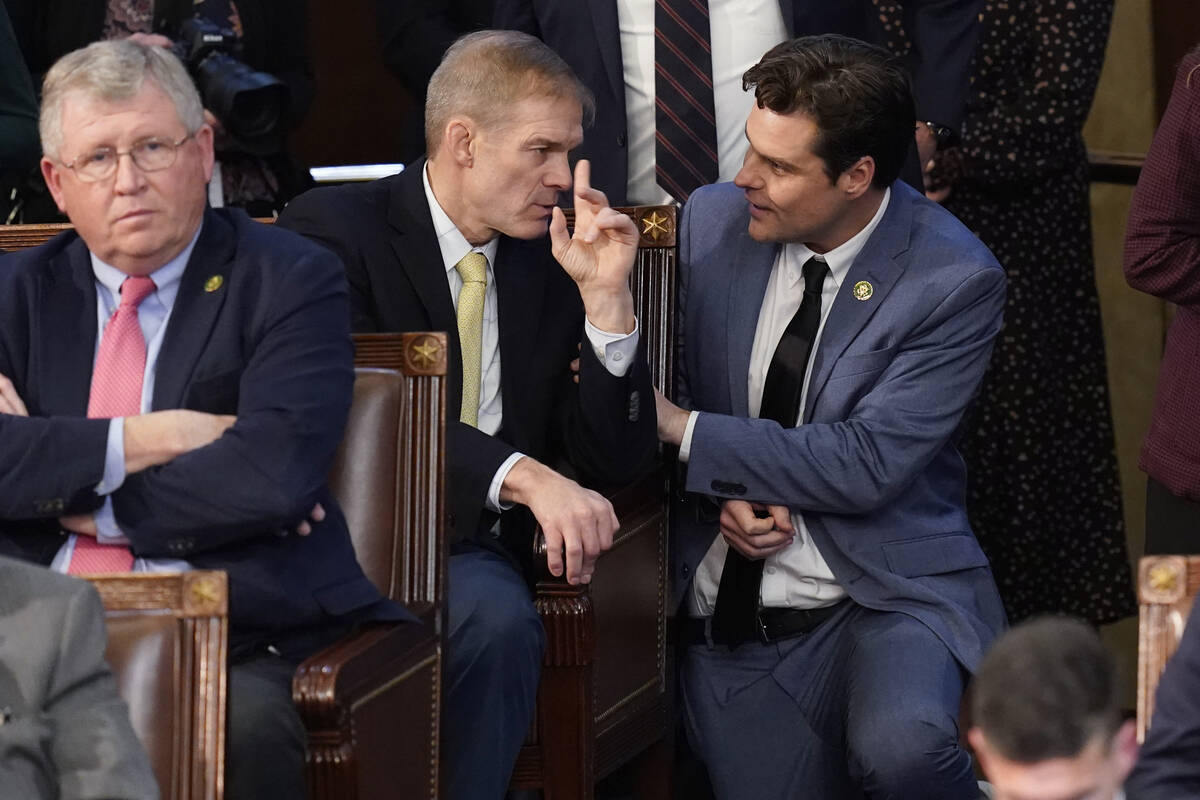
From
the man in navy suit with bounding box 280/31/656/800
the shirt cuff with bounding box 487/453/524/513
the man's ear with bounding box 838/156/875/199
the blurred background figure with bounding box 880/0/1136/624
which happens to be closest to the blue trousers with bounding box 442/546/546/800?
the man in navy suit with bounding box 280/31/656/800

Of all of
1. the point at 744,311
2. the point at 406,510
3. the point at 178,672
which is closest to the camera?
the point at 178,672

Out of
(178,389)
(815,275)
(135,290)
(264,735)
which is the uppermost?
(135,290)

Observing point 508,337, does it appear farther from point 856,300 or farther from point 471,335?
point 856,300

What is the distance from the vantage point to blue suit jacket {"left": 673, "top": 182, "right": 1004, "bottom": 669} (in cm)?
293

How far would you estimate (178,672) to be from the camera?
2.09m

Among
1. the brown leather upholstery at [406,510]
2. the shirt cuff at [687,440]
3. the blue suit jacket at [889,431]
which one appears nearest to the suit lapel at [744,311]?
the blue suit jacket at [889,431]

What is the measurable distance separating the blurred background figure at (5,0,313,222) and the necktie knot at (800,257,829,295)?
1.07 metres

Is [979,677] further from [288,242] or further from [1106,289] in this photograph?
[1106,289]

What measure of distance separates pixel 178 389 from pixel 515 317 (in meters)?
0.68

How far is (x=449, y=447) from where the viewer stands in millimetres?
2674

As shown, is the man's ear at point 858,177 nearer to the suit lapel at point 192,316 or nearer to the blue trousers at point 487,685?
the blue trousers at point 487,685

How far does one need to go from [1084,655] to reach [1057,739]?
68 millimetres

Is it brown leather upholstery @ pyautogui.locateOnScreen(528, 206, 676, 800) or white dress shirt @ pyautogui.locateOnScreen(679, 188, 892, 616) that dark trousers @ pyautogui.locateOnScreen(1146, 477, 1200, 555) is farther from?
brown leather upholstery @ pyautogui.locateOnScreen(528, 206, 676, 800)

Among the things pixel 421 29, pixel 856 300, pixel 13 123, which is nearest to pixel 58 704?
pixel 856 300
